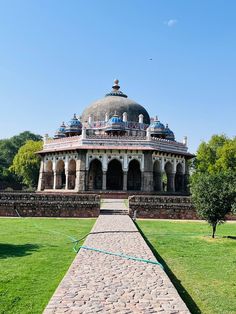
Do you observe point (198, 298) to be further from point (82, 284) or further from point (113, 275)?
point (82, 284)

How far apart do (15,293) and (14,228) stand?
7.53 meters

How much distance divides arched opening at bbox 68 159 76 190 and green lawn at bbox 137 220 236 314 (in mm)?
19151

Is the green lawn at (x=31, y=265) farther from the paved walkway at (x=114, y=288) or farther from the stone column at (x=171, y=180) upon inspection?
the stone column at (x=171, y=180)

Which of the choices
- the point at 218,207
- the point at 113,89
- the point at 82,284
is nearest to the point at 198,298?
the point at 82,284

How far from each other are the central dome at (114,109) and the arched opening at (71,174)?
6.39 m

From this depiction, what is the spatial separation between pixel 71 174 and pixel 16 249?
2264 centimetres

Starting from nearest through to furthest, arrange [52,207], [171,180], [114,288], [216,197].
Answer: [114,288], [216,197], [52,207], [171,180]

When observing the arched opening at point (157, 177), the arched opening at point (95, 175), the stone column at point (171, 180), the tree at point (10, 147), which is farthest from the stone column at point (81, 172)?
the tree at point (10, 147)

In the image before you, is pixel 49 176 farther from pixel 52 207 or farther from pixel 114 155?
pixel 52 207

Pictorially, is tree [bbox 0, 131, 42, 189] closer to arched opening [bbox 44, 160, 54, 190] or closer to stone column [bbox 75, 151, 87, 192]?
arched opening [bbox 44, 160, 54, 190]

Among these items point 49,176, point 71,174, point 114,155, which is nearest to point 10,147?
point 49,176

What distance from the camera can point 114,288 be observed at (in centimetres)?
502

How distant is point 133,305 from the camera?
14.3ft

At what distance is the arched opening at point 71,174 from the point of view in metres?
30.5
